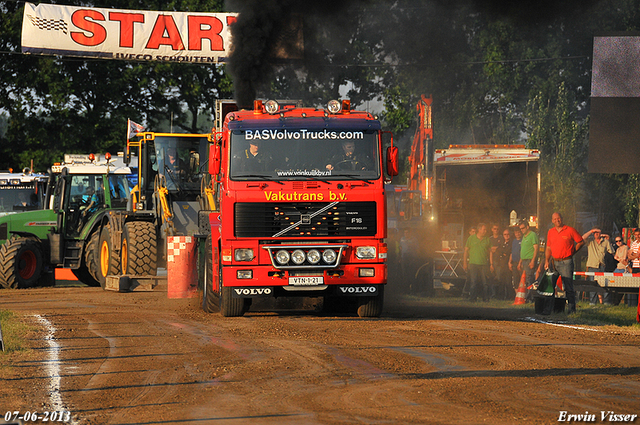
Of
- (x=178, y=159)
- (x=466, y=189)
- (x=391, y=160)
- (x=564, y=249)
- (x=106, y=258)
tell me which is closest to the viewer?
(x=391, y=160)

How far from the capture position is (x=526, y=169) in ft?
88.5

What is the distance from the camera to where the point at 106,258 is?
67.0ft

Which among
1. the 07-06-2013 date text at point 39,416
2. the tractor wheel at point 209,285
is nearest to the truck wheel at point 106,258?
the tractor wheel at point 209,285

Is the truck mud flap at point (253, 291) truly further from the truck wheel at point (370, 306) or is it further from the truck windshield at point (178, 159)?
the truck windshield at point (178, 159)

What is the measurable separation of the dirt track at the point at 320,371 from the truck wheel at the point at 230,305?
0.64 ft

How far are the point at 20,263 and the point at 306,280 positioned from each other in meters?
11.5

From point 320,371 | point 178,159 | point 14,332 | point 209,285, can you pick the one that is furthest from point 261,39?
point 320,371

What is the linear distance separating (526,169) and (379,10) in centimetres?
695

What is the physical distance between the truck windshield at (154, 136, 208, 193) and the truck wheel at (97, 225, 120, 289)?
6.81 feet

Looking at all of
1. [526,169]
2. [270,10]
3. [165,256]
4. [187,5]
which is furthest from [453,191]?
[187,5]

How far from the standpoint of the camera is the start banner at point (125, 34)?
2478cm

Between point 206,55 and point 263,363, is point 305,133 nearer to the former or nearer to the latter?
point 263,363

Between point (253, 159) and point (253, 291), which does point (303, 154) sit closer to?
point (253, 159)

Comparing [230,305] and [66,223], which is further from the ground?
[66,223]
